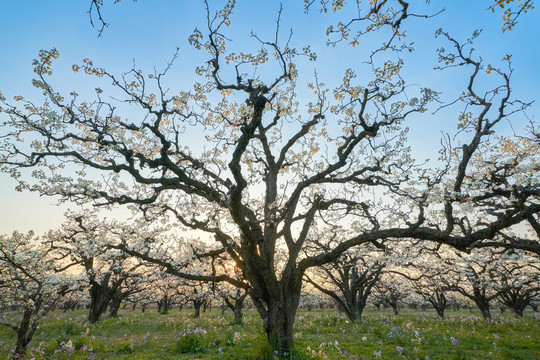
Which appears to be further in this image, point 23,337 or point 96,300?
point 96,300

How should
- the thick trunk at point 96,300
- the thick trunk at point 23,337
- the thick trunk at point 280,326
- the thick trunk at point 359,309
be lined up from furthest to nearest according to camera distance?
the thick trunk at point 96,300, the thick trunk at point 359,309, the thick trunk at point 23,337, the thick trunk at point 280,326

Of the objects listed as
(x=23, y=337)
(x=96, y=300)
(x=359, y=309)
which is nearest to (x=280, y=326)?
(x=23, y=337)

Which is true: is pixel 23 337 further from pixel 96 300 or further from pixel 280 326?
pixel 96 300

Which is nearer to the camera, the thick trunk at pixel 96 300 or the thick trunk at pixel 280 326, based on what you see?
the thick trunk at pixel 280 326

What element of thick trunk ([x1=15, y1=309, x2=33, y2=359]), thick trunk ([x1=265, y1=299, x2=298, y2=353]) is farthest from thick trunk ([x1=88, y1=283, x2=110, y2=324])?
thick trunk ([x1=265, y1=299, x2=298, y2=353])

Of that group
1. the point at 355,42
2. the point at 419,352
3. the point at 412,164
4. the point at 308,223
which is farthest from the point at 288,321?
the point at 355,42

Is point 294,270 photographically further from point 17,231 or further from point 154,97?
point 17,231

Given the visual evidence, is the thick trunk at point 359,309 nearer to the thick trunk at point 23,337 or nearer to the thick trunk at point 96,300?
the thick trunk at point 23,337

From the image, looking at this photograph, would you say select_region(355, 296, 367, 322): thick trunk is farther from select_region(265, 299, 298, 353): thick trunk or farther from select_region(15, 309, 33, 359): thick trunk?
select_region(15, 309, 33, 359): thick trunk

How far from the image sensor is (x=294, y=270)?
10445mm

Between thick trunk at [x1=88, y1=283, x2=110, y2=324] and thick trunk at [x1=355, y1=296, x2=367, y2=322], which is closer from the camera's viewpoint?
thick trunk at [x1=355, y1=296, x2=367, y2=322]

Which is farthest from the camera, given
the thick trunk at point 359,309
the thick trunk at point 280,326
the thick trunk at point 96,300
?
the thick trunk at point 96,300

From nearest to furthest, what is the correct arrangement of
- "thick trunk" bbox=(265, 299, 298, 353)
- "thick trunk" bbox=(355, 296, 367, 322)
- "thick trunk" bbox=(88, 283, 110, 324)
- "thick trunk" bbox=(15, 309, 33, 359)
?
"thick trunk" bbox=(265, 299, 298, 353)
"thick trunk" bbox=(15, 309, 33, 359)
"thick trunk" bbox=(355, 296, 367, 322)
"thick trunk" bbox=(88, 283, 110, 324)

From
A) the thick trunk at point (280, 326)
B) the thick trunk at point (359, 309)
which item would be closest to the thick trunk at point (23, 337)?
the thick trunk at point (280, 326)
